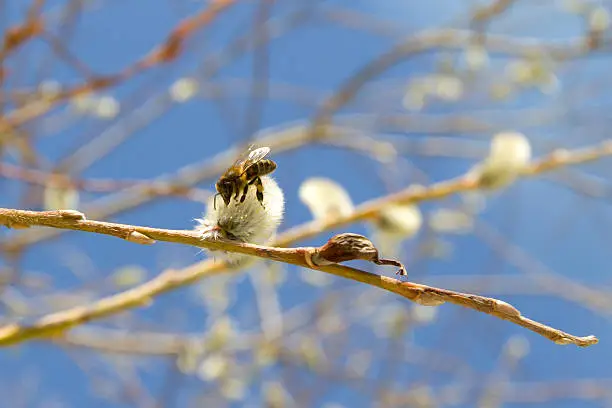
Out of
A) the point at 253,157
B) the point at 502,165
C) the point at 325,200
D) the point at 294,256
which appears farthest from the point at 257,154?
the point at 502,165

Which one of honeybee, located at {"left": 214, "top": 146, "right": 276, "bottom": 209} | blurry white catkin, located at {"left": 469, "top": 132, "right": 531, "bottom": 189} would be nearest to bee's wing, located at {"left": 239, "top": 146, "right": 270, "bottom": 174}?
honeybee, located at {"left": 214, "top": 146, "right": 276, "bottom": 209}

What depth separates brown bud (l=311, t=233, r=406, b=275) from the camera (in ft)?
2.29

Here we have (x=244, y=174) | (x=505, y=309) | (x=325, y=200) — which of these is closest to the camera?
(x=505, y=309)

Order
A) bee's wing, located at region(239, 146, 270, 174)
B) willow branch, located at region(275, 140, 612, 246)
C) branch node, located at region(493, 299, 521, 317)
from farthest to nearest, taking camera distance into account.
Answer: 1. willow branch, located at region(275, 140, 612, 246)
2. bee's wing, located at region(239, 146, 270, 174)
3. branch node, located at region(493, 299, 521, 317)

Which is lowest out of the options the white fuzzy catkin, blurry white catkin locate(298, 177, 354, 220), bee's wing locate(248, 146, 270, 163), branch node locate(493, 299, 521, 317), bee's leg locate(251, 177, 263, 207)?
branch node locate(493, 299, 521, 317)

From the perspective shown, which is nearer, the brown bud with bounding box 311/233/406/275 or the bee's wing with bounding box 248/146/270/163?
the brown bud with bounding box 311/233/406/275

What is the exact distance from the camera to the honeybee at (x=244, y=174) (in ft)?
2.99

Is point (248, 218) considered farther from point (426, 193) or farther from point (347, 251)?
point (426, 193)

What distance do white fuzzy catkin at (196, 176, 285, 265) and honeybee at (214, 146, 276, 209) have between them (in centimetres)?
2

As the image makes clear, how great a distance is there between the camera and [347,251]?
0.71 meters

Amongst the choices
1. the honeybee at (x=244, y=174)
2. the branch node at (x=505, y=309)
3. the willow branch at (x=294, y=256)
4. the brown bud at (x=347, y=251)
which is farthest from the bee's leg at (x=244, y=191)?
the branch node at (x=505, y=309)

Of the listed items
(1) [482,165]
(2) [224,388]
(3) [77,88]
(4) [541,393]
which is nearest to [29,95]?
(3) [77,88]

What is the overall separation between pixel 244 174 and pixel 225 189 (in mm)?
39

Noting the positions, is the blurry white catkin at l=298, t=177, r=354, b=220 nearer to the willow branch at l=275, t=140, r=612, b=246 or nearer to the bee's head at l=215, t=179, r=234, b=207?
the willow branch at l=275, t=140, r=612, b=246
